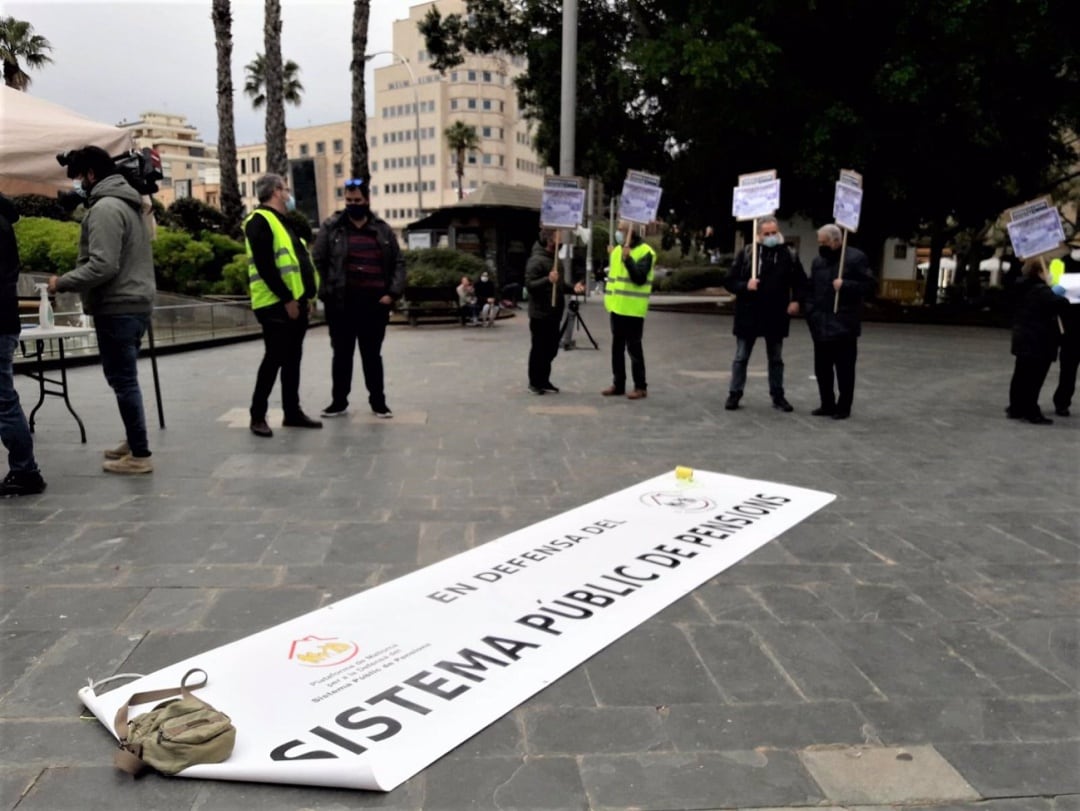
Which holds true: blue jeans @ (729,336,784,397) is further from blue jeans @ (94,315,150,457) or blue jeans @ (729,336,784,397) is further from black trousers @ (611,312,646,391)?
blue jeans @ (94,315,150,457)

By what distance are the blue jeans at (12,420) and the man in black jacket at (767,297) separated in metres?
6.02

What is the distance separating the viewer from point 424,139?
104m

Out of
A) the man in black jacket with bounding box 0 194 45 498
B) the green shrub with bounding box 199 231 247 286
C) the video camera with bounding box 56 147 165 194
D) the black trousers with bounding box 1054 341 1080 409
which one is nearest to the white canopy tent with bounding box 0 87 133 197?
the video camera with bounding box 56 147 165 194

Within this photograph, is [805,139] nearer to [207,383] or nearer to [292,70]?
[207,383]

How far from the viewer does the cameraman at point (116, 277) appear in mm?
5172

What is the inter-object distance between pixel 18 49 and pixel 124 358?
3550 cm

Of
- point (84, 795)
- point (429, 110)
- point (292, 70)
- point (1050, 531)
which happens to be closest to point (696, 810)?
point (84, 795)

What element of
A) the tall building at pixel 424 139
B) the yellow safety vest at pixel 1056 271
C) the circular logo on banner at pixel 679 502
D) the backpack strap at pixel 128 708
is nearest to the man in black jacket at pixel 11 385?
the backpack strap at pixel 128 708

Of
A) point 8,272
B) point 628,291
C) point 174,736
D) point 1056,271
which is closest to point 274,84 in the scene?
point 628,291

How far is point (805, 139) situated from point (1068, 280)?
37.1 feet

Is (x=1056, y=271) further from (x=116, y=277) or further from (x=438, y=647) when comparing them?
(x=116, y=277)

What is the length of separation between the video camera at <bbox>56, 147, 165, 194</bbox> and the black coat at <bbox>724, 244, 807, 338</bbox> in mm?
5172

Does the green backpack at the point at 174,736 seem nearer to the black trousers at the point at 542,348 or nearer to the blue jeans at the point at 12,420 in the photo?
the blue jeans at the point at 12,420

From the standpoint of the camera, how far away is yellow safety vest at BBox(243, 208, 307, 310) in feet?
21.5
